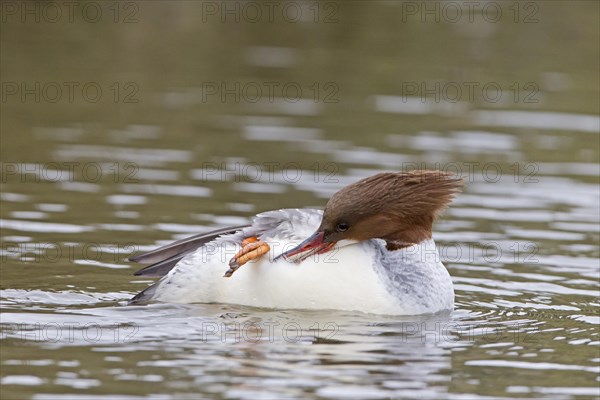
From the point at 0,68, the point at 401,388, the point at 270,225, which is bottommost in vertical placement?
the point at 401,388

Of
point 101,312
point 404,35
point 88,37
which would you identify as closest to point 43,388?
point 101,312

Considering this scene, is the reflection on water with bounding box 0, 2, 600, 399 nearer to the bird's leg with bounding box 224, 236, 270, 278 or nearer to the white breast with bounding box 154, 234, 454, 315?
the white breast with bounding box 154, 234, 454, 315

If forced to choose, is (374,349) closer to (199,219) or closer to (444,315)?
(444,315)

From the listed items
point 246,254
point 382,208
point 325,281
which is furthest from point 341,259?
point 246,254

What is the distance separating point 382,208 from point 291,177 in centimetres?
422

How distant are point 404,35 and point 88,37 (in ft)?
15.5

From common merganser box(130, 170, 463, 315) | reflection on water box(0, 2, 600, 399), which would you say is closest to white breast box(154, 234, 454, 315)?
common merganser box(130, 170, 463, 315)

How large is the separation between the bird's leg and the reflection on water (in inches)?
14.2

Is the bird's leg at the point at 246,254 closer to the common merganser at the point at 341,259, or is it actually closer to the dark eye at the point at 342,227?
the common merganser at the point at 341,259

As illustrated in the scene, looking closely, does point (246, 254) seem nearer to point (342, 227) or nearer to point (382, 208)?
point (342, 227)

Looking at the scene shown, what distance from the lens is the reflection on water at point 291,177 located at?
8273mm

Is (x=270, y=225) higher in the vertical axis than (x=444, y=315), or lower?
higher

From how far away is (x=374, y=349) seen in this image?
872cm

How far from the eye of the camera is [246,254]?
930cm
